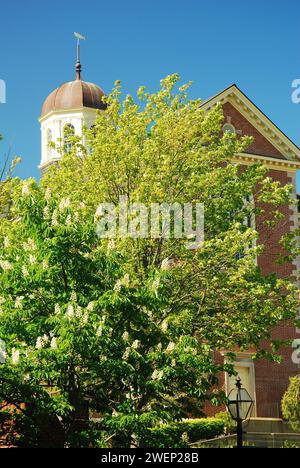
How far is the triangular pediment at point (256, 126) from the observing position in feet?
129

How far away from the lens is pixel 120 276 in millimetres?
17406

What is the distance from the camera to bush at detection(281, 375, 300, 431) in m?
34.5

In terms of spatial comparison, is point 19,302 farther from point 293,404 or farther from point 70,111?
point 70,111

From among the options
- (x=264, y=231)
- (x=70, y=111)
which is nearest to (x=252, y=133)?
(x=264, y=231)

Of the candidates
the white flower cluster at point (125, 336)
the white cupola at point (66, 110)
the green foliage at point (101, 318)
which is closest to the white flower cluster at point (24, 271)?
the green foliage at point (101, 318)

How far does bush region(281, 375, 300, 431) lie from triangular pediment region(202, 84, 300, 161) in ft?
42.0

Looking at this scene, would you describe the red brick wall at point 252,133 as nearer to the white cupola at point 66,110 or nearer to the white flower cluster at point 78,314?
the white cupola at point 66,110

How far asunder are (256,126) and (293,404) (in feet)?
50.5

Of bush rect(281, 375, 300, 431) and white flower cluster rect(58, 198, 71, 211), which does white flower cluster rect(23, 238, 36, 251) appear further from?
bush rect(281, 375, 300, 431)

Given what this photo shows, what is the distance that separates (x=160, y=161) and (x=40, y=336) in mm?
9703

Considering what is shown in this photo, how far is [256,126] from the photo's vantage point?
133ft

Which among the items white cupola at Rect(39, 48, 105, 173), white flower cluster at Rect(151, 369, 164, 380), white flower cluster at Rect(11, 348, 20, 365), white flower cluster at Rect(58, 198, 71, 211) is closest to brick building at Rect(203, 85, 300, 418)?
white cupola at Rect(39, 48, 105, 173)
